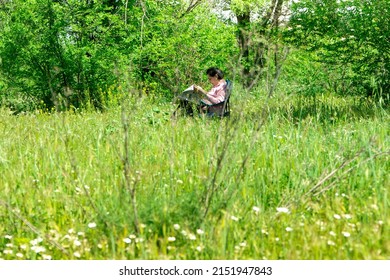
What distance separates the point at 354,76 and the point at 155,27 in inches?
229

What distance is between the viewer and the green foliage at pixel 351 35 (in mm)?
7684

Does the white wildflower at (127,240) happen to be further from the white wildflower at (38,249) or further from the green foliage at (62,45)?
the green foliage at (62,45)

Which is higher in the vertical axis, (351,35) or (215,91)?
(351,35)

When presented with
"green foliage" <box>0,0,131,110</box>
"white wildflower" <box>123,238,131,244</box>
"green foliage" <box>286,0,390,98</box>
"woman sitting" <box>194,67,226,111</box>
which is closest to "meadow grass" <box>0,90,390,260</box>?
"white wildflower" <box>123,238,131,244</box>

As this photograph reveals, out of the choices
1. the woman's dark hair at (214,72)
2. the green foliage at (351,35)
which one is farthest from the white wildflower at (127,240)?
the woman's dark hair at (214,72)

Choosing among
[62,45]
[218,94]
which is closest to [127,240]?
[218,94]

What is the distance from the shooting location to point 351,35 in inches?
313

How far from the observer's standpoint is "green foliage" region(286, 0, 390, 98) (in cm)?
768

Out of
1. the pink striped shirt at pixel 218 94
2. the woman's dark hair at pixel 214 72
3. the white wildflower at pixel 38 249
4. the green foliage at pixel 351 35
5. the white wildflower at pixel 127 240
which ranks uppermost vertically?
the green foliage at pixel 351 35

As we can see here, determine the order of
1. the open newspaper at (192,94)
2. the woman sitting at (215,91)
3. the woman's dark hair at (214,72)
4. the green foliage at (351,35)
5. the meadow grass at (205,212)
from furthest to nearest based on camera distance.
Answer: the woman's dark hair at (214,72) < the woman sitting at (215,91) < the open newspaper at (192,94) < the green foliage at (351,35) < the meadow grass at (205,212)

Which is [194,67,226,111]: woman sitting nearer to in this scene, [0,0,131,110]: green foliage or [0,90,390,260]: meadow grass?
[0,0,131,110]: green foliage

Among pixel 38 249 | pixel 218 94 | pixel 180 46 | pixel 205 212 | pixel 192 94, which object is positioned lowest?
pixel 218 94

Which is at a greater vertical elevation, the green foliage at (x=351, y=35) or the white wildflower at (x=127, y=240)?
the green foliage at (x=351, y=35)

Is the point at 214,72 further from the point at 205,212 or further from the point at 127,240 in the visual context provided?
the point at 127,240
